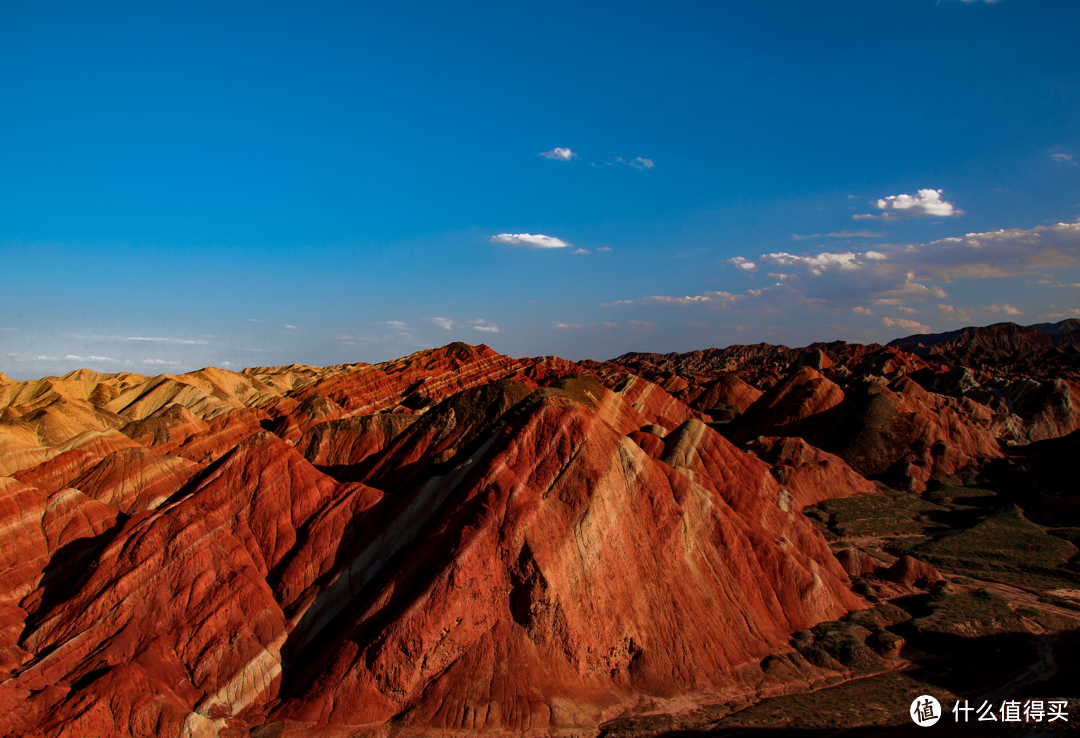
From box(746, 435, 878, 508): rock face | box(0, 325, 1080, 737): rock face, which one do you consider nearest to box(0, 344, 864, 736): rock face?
box(0, 325, 1080, 737): rock face

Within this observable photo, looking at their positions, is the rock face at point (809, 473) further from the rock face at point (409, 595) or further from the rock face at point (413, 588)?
the rock face at point (409, 595)

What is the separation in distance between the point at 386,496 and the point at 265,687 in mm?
11276

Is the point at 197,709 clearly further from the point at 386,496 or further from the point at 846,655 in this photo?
the point at 846,655

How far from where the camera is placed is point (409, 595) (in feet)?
85.8

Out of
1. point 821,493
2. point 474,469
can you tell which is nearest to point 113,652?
point 474,469

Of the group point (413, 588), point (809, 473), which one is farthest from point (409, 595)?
point (809, 473)

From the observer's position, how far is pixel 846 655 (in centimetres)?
2838
